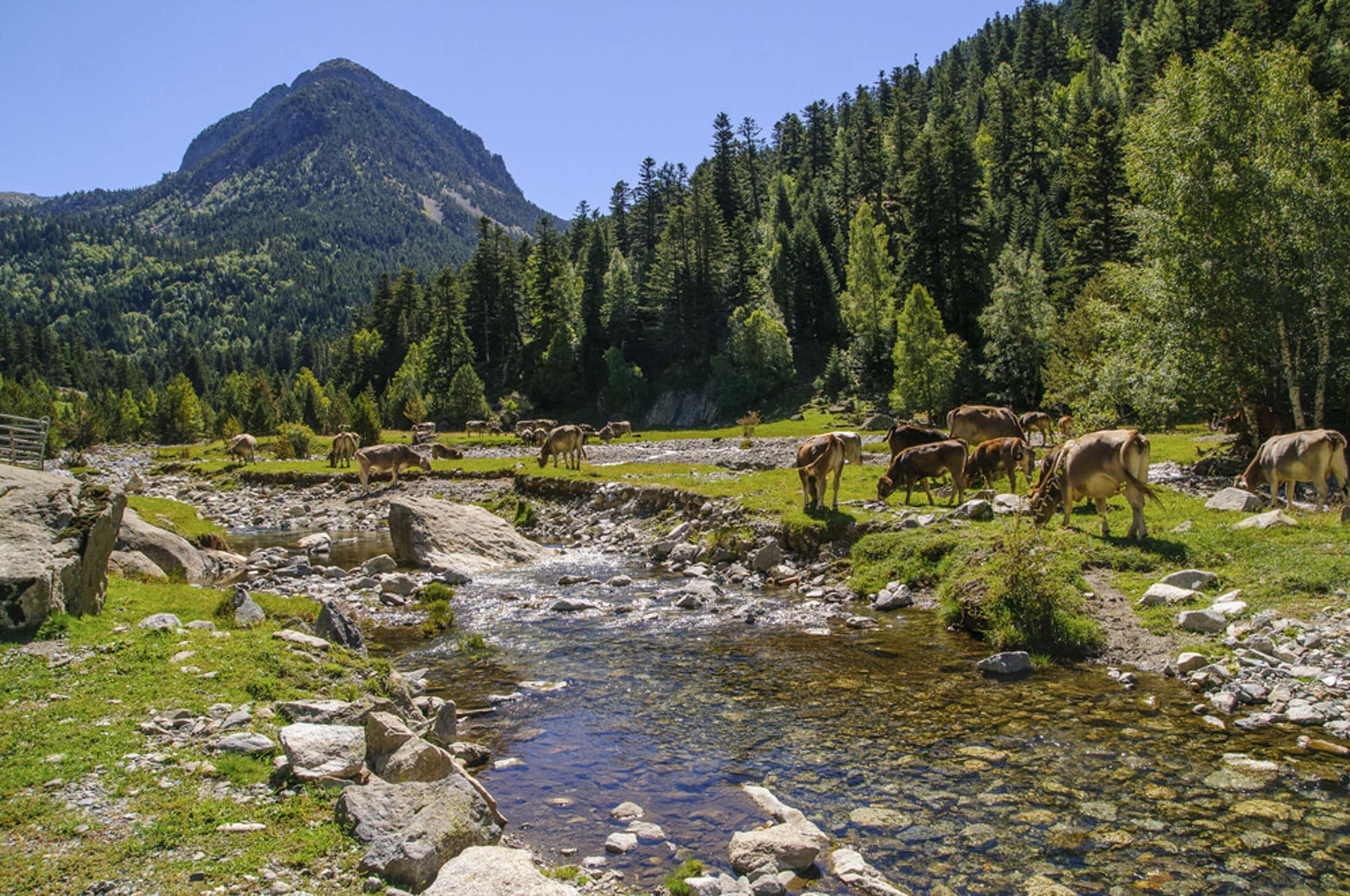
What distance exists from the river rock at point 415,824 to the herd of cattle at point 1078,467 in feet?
45.8

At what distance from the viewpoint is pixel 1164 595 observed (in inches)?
501

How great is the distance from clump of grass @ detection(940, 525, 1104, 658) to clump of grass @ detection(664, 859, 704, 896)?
770cm

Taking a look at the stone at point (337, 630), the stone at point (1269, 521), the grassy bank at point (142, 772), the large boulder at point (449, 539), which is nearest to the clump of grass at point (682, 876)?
the grassy bank at point (142, 772)

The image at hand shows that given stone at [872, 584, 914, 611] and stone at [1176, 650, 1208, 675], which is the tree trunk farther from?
stone at [1176, 650, 1208, 675]

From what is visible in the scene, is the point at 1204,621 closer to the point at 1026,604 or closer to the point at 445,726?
the point at 1026,604

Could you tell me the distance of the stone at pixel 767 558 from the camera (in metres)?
19.5

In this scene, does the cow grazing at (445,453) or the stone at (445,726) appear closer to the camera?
the stone at (445,726)

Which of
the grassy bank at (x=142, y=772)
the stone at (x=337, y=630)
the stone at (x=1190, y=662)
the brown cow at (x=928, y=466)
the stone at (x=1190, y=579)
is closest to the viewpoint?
the grassy bank at (x=142, y=772)

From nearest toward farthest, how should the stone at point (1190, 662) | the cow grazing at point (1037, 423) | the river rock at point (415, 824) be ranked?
the river rock at point (415, 824)
the stone at point (1190, 662)
the cow grazing at point (1037, 423)

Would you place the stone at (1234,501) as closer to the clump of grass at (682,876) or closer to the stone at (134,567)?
the clump of grass at (682,876)

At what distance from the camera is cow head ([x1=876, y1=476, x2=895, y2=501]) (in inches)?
888

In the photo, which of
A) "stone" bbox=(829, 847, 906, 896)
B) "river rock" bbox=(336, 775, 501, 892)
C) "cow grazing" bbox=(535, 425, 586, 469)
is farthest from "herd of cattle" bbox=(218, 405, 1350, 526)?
"river rock" bbox=(336, 775, 501, 892)

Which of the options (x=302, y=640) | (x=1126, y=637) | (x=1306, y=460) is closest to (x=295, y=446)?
(x=302, y=640)

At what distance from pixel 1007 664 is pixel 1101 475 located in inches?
256
